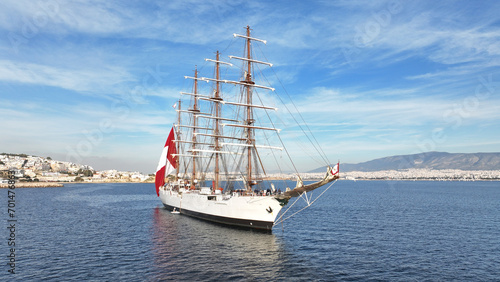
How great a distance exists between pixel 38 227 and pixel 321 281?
3551 centimetres

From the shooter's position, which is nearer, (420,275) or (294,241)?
(420,275)

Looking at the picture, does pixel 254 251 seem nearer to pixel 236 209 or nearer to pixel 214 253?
pixel 214 253

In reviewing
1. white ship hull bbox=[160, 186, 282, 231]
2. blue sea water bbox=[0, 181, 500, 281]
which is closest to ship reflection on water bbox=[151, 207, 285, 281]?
blue sea water bbox=[0, 181, 500, 281]

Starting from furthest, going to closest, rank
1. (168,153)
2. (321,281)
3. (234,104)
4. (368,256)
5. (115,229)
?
1. (168,153)
2. (234,104)
3. (115,229)
4. (368,256)
5. (321,281)

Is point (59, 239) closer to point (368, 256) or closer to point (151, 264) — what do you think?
point (151, 264)

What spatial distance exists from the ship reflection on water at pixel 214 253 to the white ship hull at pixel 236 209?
109cm

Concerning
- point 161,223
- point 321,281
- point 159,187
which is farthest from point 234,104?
point 159,187

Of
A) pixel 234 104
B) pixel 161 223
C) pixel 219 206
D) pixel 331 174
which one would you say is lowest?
pixel 161 223

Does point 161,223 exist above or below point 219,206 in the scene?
below

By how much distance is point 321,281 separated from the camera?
781 inches

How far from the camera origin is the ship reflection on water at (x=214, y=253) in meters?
21.2

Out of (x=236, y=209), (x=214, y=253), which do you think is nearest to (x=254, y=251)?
(x=214, y=253)

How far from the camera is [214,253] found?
86.4ft

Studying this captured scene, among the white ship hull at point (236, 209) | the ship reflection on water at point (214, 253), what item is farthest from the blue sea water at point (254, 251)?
the white ship hull at point (236, 209)
